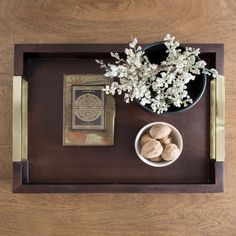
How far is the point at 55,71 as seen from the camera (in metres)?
→ 0.75

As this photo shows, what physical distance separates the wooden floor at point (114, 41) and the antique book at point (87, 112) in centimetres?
11

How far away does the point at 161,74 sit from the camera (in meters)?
0.63

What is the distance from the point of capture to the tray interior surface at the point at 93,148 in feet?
2.41

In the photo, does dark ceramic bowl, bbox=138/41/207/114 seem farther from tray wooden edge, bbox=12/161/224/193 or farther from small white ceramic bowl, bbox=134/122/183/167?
tray wooden edge, bbox=12/161/224/193

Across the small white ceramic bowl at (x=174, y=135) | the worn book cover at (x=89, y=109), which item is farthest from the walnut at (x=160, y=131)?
the worn book cover at (x=89, y=109)

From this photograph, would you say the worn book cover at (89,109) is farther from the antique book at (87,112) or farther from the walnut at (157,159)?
the walnut at (157,159)

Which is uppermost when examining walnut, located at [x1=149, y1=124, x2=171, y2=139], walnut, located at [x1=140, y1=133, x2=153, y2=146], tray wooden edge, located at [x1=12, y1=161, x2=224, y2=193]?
walnut, located at [x1=149, y1=124, x2=171, y2=139]

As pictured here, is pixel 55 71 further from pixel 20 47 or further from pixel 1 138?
pixel 1 138

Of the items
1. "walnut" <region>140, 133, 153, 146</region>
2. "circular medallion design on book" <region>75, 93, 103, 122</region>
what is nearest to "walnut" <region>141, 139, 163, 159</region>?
"walnut" <region>140, 133, 153, 146</region>

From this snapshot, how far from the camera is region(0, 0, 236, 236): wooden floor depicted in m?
0.77

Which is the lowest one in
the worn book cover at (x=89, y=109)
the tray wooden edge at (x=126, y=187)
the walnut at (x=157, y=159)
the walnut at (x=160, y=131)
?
the tray wooden edge at (x=126, y=187)

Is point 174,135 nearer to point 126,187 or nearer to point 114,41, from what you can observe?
point 126,187

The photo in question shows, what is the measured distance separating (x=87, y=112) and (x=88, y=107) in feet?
0.04

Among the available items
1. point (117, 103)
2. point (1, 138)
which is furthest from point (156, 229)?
point (1, 138)
